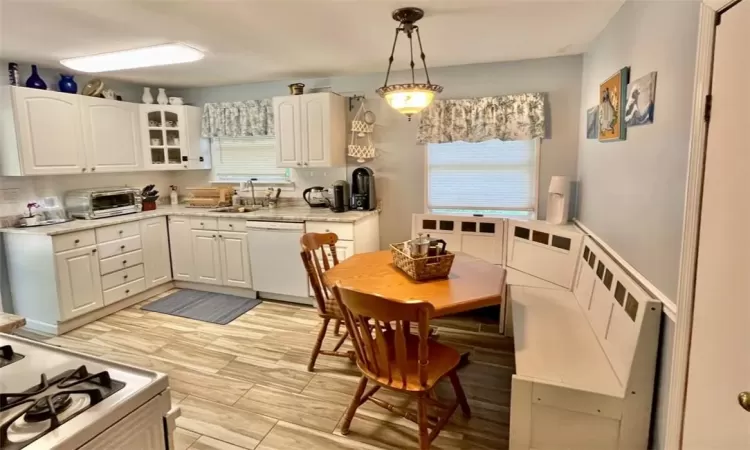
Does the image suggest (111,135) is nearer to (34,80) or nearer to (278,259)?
(34,80)

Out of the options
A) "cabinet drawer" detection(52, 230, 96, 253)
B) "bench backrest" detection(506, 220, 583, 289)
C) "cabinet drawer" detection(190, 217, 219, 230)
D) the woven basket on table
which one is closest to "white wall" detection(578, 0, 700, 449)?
"bench backrest" detection(506, 220, 583, 289)

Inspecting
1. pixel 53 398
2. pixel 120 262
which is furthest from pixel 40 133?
pixel 53 398

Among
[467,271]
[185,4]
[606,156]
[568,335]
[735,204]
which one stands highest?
[185,4]

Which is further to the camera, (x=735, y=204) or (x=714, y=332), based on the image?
(x=714, y=332)

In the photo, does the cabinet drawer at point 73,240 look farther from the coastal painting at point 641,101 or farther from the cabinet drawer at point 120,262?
the coastal painting at point 641,101

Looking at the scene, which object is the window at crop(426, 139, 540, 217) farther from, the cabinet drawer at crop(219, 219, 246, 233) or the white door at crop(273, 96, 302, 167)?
the cabinet drawer at crop(219, 219, 246, 233)

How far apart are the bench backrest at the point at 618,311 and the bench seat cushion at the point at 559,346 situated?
0.05 metres

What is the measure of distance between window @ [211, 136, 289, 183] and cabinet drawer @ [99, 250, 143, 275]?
131cm

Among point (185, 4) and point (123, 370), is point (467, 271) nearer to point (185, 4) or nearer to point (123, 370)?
point (123, 370)

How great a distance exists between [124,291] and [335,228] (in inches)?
86.1

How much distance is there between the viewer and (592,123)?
3000 mm

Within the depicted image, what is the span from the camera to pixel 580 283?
2760 millimetres

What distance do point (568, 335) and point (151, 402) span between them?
2038mm

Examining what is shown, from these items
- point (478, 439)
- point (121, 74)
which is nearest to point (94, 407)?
point (478, 439)
